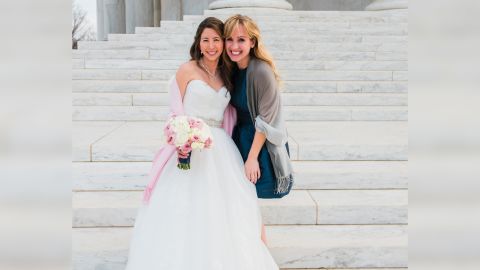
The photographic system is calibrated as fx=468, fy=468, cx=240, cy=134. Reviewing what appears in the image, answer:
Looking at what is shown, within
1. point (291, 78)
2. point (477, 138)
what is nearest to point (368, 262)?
point (477, 138)

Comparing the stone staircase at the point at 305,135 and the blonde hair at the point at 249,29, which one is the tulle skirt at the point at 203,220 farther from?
the stone staircase at the point at 305,135

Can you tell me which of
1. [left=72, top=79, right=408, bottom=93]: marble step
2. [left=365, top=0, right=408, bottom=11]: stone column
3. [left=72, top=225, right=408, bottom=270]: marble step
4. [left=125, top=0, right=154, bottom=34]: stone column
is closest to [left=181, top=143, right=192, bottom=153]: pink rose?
[left=72, top=225, right=408, bottom=270]: marble step

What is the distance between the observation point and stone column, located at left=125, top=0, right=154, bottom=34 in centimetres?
1961

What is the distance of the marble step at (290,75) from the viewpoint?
8.73m

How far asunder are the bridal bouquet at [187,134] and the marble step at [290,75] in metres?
6.16

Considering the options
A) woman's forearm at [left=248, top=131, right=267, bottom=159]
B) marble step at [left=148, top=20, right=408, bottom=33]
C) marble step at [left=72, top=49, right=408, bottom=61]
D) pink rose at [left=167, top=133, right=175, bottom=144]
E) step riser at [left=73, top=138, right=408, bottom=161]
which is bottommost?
step riser at [left=73, top=138, right=408, bottom=161]

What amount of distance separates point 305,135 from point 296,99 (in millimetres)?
1954

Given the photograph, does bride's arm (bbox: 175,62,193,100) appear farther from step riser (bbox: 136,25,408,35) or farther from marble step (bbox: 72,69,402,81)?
step riser (bbox: 136,25,408,35)

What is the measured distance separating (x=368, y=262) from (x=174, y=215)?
180 cm

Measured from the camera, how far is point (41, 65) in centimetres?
89

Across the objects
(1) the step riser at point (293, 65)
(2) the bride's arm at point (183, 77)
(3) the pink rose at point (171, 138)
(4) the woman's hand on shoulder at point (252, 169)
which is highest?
(1) the step riser at point (293, 65)

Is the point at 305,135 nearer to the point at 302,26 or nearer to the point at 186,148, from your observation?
the point at 186,148

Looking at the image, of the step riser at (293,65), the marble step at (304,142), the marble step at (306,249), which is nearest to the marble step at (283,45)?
the step riser at (293,65)

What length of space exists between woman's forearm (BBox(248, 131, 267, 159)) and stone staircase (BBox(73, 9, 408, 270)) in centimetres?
109
